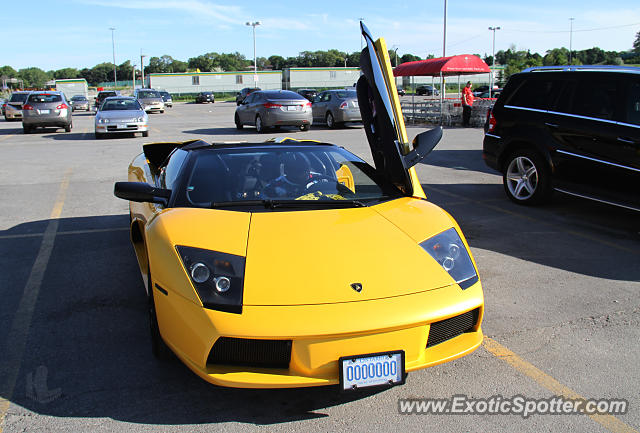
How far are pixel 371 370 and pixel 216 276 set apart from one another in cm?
91

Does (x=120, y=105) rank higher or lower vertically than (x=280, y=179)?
higher

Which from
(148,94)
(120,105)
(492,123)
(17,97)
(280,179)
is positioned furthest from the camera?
(148,94)

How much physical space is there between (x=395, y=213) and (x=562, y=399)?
1.44m

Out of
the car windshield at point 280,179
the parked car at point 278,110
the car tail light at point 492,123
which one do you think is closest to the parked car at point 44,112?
the parked car at point 278,110

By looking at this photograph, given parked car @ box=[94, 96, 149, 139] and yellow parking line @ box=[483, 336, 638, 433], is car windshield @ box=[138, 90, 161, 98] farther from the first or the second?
yellow parking line @ box=[483, 336, 638, 433]

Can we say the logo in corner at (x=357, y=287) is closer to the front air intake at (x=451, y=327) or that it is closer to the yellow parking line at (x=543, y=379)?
the front air intake at (x=451, y=327)

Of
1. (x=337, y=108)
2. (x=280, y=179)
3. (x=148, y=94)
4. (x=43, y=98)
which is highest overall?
(x=148, y=94)

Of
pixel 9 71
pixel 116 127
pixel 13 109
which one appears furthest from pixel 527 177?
pixel 9 71

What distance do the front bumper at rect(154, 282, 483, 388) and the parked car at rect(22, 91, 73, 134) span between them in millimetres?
19934

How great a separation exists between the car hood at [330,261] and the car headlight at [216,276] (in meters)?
0.05

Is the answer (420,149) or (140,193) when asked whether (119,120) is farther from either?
(420,149)

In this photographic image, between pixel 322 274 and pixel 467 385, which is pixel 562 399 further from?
pixel 322 274

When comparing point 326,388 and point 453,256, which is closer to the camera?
point 326,388

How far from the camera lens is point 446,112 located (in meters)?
22.3
